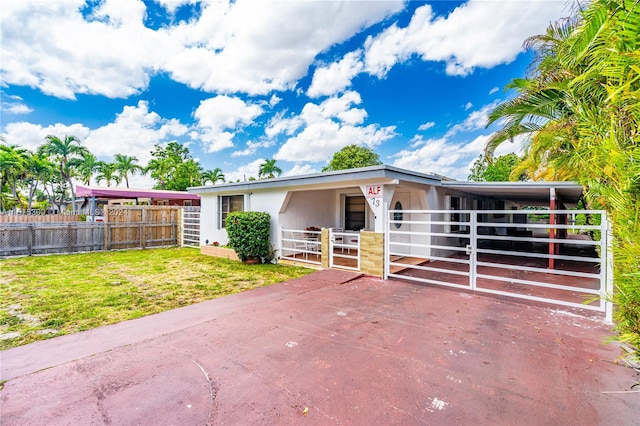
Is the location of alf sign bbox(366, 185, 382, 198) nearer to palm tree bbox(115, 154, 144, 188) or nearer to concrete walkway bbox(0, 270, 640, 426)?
concrete walkway bbox(0, 270, 640, 426)

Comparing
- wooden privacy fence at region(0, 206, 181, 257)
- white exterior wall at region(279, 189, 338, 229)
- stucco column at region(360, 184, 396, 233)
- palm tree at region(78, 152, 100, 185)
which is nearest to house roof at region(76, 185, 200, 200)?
wooden privacy fence at region(0, 206, 181, 257)

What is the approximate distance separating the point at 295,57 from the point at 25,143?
23243 millimetres

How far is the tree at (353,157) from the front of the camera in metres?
29.6

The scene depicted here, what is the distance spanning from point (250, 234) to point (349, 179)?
147 inches

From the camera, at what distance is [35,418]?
2346mm

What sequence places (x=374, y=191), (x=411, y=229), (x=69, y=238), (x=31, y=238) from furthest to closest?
1. (x=69, y=238)
2. (x=31, y=238)
3. (x=411, y=229)
4. (x=374, y=191)

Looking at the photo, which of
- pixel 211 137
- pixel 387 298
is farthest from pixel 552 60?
pixel 211 137

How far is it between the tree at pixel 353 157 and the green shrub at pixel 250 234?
824 inches

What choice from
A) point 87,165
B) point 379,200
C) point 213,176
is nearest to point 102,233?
point 379,200

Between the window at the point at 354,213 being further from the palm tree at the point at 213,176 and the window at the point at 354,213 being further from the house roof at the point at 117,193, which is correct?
the palm tree at the point at 213,176

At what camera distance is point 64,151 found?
→ 2517cm

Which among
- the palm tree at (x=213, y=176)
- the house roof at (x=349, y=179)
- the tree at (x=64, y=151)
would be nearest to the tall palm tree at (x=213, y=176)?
the palm tree at (x=213, y=176)

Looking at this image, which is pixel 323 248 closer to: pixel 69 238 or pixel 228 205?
pixel 228 205

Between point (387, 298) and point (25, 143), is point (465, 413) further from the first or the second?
point (25, 143)
